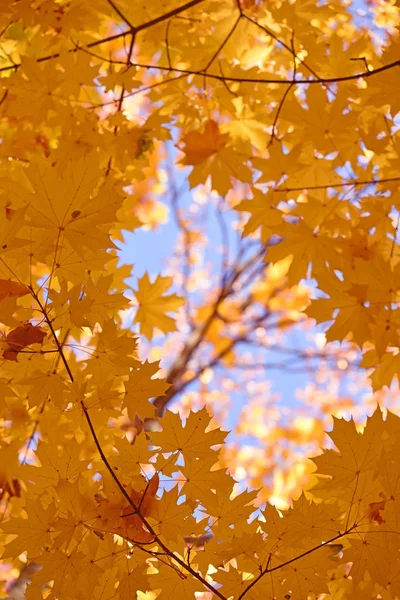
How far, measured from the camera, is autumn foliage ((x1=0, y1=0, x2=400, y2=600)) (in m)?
1.21

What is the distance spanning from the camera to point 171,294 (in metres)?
2.29

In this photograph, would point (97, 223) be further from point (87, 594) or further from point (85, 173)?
point (87, 594)

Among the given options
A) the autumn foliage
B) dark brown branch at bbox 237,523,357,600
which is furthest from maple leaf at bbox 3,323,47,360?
dark brown branch at bbox 237,523,357,600

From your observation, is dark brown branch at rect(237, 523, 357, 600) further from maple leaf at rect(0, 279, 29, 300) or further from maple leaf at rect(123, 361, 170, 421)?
maple leaf at rect(0, 279, 29, 300)

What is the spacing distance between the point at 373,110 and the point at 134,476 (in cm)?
160

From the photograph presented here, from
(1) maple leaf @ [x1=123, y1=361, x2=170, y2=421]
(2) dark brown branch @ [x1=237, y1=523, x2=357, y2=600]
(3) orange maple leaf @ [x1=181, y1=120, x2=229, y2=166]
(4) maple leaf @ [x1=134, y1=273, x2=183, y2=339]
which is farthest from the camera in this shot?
(4) maple leaf @ [x1=134, y1=273, x2=183, y2=339]

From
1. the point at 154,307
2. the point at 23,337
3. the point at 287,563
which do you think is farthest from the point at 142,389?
the point at 154,307

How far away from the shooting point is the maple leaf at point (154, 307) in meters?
2.27

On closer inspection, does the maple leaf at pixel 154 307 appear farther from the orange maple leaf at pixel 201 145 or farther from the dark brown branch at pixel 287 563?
the dark brown branch at pixel 287 563

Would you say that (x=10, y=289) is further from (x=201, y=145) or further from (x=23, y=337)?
(x=201, y=145)

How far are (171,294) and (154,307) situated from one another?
88mm

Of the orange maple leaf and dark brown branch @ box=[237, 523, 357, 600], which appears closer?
dark brown branch @ box=[237, 523, 357, 600]

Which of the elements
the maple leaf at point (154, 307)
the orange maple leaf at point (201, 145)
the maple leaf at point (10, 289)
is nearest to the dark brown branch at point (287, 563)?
the maple leaf at point (10, 289)

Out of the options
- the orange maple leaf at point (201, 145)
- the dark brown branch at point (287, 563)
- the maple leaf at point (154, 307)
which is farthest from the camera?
the maple leaf at point (154, 307)
